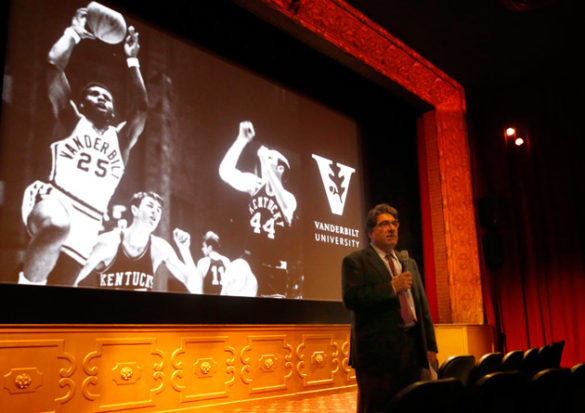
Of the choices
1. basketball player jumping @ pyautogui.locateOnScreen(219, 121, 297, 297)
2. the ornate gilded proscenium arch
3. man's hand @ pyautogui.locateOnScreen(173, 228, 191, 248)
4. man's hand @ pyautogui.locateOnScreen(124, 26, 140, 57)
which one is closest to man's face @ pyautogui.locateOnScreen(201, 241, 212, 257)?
man's hand @ pyautogui.locateOnScreen(173, 228, 191, 248)

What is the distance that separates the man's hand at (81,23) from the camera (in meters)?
4.24

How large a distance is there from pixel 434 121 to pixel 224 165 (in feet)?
13.2

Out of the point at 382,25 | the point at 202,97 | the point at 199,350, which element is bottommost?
the point at 199,350

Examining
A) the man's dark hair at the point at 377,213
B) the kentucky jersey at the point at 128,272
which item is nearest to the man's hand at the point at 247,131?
the kentucky jersey at the point at 128,272

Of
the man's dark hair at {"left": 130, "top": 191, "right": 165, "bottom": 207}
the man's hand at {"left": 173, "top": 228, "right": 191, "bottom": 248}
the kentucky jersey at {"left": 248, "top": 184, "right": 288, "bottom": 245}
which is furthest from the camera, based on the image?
the kentucky jersey at {"left": 248, "top": 184, "right": 288, "bottom": 245}

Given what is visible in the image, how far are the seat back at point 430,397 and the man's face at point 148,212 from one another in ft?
10.9

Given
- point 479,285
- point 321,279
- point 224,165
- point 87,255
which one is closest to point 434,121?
point 479,285

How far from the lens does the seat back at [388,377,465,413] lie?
134 centimetres

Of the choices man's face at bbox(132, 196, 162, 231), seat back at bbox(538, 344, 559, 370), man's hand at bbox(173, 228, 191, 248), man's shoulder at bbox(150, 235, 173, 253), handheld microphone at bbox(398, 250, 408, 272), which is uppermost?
man's face at bbox(132, 196, 162, 231)

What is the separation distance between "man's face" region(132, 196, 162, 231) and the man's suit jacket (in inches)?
96.3

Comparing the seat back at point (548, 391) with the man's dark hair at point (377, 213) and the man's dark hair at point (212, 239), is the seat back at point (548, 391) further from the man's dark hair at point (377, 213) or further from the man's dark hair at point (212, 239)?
the man's dark hair at point (212, 239)

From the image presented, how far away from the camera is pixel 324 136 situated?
21.4 feet

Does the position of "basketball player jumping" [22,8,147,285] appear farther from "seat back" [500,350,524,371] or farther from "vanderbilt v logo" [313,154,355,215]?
"seat back" [500,350,524,371]

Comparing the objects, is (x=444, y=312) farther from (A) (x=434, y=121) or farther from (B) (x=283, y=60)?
(B) (x=283, y=60)
